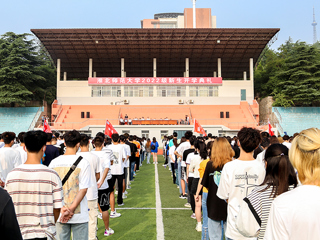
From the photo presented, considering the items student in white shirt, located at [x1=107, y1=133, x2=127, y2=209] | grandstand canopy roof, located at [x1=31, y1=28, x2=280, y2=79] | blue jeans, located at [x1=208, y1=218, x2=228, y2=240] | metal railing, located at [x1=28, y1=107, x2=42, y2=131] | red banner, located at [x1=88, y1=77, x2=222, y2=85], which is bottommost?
blue jeans, located at [x1=208, y1=218, x2=228, y2=240]

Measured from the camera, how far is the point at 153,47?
136 ft

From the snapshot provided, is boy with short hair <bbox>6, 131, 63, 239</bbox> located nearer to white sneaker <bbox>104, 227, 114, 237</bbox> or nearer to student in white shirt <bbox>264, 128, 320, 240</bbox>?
student in white shirt <bbox>264, 128, 320, 240</bbox>

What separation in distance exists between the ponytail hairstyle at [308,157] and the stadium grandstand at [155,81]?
34.2 meters

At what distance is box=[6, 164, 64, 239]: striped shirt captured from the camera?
271 centimetres

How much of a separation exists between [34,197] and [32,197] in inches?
0.8

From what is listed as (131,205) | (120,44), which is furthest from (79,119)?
(131,205)

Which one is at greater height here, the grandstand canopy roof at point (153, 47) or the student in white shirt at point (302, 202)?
the grandstand canopy roof at point (153, 47)

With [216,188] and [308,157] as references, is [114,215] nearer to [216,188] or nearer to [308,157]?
[216,188]

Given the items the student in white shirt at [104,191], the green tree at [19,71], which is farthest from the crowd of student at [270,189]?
the green tree at [19,71]

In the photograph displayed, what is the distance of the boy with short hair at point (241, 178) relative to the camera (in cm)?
316

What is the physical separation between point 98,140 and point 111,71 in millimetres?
45585

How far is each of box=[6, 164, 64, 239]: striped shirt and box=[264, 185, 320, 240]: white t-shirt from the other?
6.90ft

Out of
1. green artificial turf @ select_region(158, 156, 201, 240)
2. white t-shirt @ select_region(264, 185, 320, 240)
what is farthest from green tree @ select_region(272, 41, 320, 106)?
white t-shirt @ select_region(264, 185, 320, 240)

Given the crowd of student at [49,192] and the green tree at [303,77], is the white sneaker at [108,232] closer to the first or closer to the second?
the crowd of student at [49,192]
